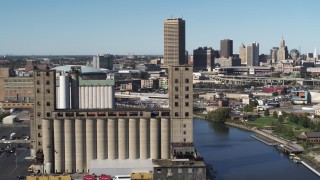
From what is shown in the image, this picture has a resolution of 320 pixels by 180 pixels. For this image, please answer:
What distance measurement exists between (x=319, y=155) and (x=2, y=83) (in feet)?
118

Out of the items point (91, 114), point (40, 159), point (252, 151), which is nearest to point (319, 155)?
point (252, 151)

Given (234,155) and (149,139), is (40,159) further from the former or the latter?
(234,155)

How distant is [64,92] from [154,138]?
710 centimetres

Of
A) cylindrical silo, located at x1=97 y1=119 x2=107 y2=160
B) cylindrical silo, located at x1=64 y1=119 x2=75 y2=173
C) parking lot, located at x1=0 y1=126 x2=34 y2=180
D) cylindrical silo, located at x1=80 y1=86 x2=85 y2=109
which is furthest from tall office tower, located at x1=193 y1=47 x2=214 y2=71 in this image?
cylindrical silo, located at x1=64 y1=119 x2=75 y2=173

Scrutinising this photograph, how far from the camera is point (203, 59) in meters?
119

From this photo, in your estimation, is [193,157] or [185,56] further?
[185,56]

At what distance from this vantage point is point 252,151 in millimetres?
32906

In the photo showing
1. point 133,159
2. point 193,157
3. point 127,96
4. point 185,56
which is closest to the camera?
point 193,157

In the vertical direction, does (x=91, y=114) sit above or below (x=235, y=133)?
above

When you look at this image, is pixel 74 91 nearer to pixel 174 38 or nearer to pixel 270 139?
pixel 270 139

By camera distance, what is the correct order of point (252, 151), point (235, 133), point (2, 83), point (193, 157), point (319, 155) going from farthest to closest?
point (2, 83), point (235, 133), point (252, 151), point (319, 155), point (193, 157)

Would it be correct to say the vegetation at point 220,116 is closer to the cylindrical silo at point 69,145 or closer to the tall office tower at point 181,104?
the tall office tower at point 181,104

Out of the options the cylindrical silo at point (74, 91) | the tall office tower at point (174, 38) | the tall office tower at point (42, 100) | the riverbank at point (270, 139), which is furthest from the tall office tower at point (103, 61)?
the tall office tower at point (42, 100)

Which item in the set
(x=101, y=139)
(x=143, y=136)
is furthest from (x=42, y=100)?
(x=143, y=136)
